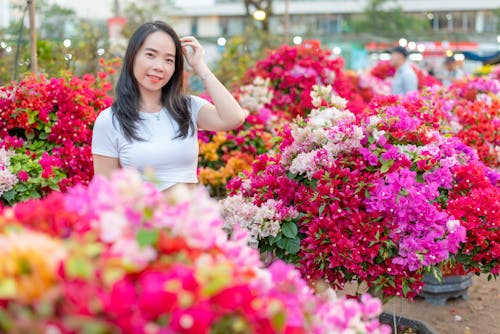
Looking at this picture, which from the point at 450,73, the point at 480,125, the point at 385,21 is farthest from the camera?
the point at 385,21

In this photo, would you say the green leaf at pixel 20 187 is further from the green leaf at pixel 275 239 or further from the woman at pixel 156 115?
the green leaf at pixel 275 239

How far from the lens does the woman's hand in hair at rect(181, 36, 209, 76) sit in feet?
10.00

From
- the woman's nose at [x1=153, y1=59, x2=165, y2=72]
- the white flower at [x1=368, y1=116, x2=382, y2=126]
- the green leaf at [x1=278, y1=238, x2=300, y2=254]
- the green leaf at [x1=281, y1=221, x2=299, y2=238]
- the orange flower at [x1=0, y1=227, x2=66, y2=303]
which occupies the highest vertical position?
the woman's nose at [x1=153, y1=59, x2=165, y2=72]

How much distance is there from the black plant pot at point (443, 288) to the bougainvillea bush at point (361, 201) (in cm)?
165

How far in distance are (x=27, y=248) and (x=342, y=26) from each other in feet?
171

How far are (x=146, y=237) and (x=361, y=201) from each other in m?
1.86

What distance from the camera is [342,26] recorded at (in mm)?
51594

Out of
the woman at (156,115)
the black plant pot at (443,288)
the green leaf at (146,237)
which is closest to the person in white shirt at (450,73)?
the black plant pot at (443,288)

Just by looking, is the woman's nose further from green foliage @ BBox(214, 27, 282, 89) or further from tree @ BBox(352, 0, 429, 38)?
tree @ BBox(352, 0, 429, 38)

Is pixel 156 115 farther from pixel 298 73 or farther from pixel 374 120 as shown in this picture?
pixel 298 73

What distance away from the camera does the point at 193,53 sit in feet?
10.1

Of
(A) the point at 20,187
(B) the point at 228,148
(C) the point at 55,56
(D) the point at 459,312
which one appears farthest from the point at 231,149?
(C) the point at 55,56

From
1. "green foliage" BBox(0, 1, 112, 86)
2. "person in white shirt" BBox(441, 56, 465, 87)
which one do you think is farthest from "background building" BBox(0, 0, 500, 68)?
"green foliage" BBox(0, 1, 112, 86)

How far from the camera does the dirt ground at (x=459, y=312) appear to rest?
4.40m
